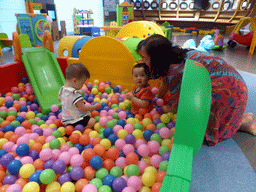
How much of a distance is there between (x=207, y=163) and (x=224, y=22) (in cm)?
748

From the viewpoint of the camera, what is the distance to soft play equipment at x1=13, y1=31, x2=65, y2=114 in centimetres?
143

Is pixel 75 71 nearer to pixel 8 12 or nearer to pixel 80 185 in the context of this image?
pixel 80 185

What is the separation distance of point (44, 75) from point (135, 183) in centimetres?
121

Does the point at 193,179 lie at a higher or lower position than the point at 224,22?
lower

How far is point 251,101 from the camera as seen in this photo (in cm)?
162

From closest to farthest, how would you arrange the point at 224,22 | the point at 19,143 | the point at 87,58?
the point at 19,143 → the point at 87,58 → the point at 224,22

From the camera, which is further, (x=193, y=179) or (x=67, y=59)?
(x=67, y=59)

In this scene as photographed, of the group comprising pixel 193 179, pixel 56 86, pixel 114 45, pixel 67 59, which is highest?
pixel 114 45

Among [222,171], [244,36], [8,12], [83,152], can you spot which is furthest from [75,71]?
[244,36]

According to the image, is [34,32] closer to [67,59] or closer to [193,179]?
[67,59]

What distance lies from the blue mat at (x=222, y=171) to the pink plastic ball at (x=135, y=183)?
0.78ft

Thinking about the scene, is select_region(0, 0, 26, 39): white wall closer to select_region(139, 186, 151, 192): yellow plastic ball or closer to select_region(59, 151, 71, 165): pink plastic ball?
select_region(59, 151, 71, 165): pink plastic ball

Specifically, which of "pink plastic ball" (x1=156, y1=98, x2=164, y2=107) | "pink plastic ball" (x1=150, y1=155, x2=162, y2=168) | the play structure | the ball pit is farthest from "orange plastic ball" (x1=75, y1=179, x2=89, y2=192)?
the play structure

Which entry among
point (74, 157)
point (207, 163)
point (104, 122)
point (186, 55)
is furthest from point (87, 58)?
point (207, 163)
